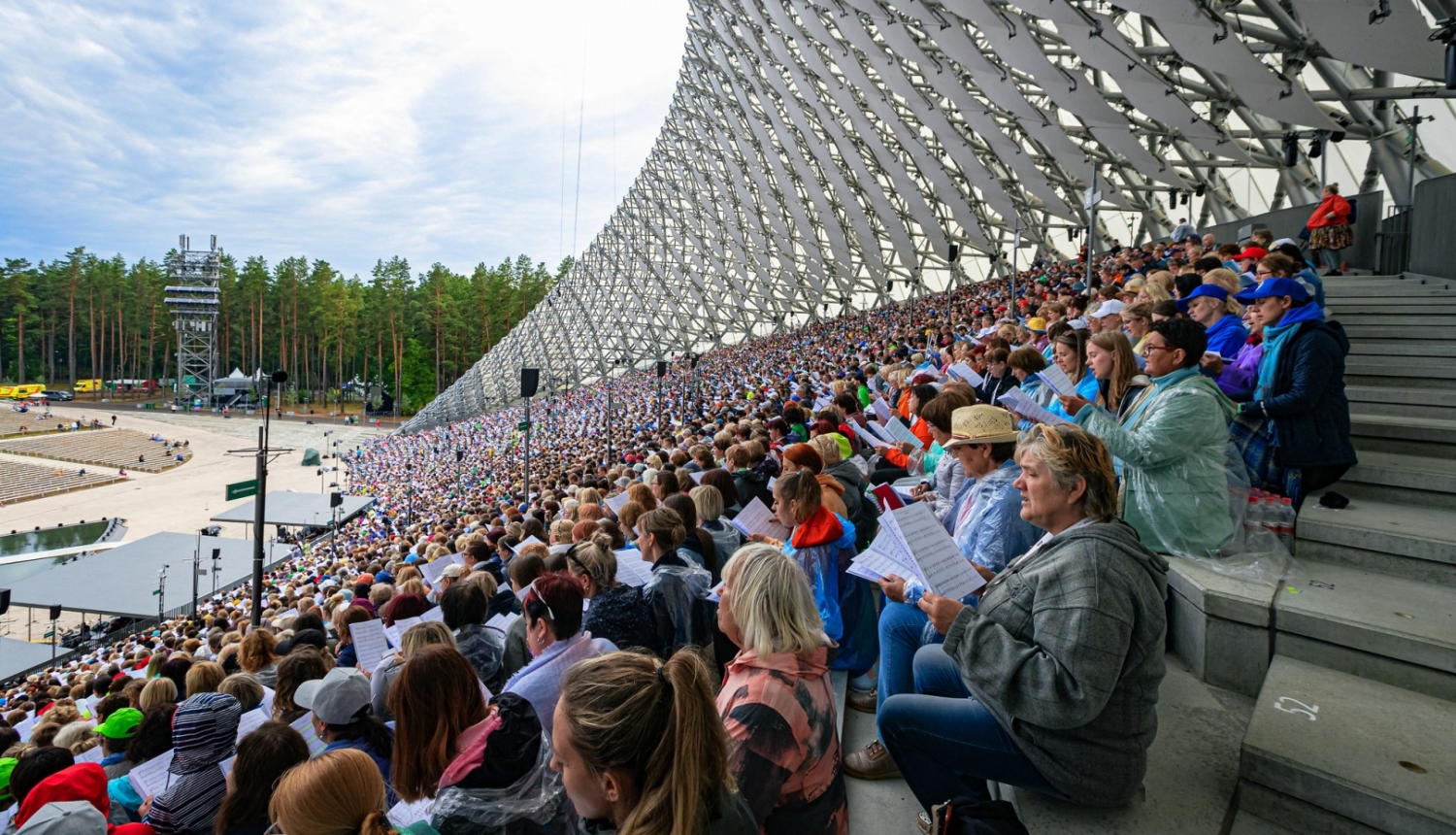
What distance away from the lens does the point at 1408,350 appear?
546cm

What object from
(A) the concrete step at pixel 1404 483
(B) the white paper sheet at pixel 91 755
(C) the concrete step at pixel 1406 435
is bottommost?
(B) the white paper sheet at pixel 91 755

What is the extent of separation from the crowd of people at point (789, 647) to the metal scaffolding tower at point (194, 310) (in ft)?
243

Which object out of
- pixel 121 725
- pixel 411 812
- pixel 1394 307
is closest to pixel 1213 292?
pixel 1394 307

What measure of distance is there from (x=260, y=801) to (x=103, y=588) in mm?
19694

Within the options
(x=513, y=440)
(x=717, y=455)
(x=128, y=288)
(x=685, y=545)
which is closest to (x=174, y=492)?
(x=513, y=440)

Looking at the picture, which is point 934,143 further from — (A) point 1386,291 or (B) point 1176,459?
(B) point 1176,459

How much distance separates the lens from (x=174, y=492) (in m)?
35.0

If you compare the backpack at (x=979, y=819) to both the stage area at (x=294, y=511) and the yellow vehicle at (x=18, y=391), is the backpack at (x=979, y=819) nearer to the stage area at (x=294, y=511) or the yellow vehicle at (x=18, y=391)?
the stage area at (x=294, y=511)

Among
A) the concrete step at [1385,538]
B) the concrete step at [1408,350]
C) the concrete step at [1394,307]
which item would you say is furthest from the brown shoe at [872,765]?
the concrete step at [1394,307]

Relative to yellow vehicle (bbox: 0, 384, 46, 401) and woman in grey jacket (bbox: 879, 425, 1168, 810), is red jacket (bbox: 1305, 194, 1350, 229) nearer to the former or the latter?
woman in grey jacket (bbox: 879, 425, 1168, 810)

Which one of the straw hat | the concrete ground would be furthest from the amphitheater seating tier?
the straw hat

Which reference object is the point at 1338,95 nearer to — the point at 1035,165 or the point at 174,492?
the point at 1035,165

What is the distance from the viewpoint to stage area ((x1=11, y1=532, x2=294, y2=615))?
1634 cm

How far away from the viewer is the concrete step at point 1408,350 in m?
5.34
